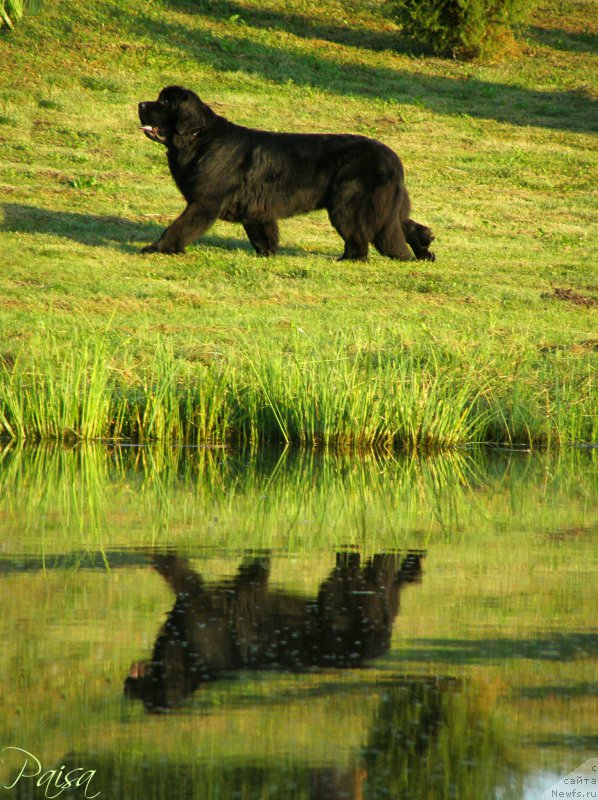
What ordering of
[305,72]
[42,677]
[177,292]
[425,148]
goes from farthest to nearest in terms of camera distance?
1. [305,72]
2. [425,148]
3. [177,292]
4. [42,677]

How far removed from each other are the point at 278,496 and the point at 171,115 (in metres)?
7.36

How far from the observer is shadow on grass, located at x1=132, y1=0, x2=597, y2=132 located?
26594 mm

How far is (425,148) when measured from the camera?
75.4ft

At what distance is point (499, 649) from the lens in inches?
194

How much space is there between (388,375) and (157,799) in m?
6.35

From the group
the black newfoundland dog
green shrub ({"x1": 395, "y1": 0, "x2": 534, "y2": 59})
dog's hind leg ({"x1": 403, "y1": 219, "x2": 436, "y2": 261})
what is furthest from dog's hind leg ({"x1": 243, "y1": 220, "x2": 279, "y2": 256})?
green shrub ({"x1": 395, "y1": 0, "x2": 534, "y2": 59})

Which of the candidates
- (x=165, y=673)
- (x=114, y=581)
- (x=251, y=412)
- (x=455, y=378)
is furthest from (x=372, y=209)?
(x=165, y=673)

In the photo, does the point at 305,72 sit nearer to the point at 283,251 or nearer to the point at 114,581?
the point at 283,251

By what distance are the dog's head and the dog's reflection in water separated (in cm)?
882

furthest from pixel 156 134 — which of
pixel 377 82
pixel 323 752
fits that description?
pixel 377 82

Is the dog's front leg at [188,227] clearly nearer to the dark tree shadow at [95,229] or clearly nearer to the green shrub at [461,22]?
the dark tree shadow at [95,229]

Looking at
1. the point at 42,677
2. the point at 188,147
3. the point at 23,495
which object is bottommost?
the point at 23,495

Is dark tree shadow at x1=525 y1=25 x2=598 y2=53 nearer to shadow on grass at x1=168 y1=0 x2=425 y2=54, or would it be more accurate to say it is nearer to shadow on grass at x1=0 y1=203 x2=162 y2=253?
shadow on grass at x1=168 y1=0 x2=425 y2=54

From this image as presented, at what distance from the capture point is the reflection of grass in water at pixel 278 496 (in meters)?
6.99
